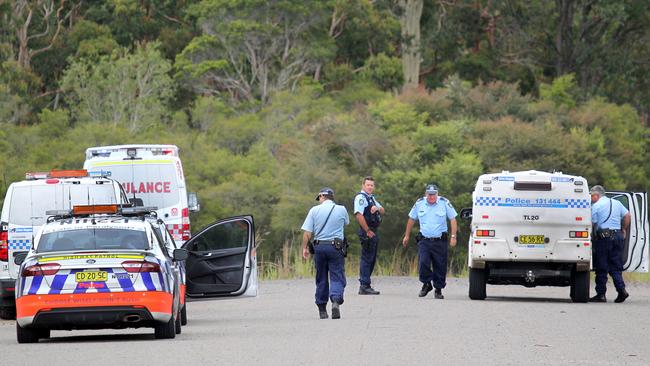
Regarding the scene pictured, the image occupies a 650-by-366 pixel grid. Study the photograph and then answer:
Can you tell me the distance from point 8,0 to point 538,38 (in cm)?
2306

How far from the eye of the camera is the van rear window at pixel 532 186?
78.5 feet

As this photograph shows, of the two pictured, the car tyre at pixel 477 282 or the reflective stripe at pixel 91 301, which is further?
the car tyre at pixel 477 282

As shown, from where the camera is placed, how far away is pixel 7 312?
22219mm

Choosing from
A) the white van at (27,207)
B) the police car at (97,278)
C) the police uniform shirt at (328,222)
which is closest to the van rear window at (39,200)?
the white van at (27,207)

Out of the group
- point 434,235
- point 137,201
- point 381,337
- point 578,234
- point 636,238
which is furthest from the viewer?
point 137,201

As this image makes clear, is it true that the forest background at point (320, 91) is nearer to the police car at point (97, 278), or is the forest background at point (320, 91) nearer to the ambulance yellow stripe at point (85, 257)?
the police car at point (97, 278)

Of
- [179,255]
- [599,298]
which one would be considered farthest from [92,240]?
[599,298]

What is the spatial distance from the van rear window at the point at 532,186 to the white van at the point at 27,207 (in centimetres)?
654

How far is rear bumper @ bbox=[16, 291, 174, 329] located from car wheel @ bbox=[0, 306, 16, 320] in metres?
5.56

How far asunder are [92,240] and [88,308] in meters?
1.02

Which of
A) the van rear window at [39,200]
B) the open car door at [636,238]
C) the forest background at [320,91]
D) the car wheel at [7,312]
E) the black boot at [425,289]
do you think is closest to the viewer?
the van rear window at [39,200]

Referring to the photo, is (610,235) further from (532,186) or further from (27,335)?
(27,335)

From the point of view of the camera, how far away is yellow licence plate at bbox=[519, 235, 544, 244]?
2406 centimetres

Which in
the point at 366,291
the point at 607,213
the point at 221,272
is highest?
the point at 607,213
